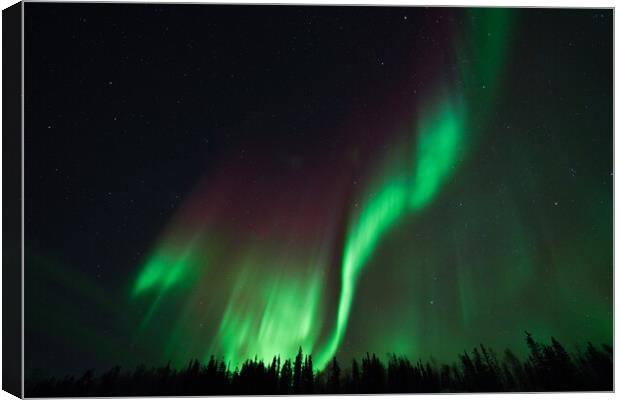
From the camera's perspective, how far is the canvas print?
4070mm

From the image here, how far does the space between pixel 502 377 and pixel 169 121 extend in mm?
2086

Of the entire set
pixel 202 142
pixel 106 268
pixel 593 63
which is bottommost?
pixel 106 268

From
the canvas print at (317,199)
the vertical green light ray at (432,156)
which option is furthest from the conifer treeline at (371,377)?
the vertical green light ray at (432,156)

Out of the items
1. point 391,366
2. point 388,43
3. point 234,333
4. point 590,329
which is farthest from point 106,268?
point 590,329

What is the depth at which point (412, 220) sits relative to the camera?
4.20 m

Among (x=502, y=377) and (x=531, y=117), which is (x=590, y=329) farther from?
(x=531, y=117)

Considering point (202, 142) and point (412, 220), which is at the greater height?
point (202, 142)

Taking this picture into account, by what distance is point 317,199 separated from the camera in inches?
165

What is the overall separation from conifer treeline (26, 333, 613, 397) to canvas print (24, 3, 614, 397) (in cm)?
Answer: 1

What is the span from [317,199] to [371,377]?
3.01 feet

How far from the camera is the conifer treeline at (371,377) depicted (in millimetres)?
4059

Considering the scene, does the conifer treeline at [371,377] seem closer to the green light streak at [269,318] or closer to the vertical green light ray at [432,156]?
the green light streak at [269,318]

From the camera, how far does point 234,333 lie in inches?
161

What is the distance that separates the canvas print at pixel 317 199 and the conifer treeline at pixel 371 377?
11mm
